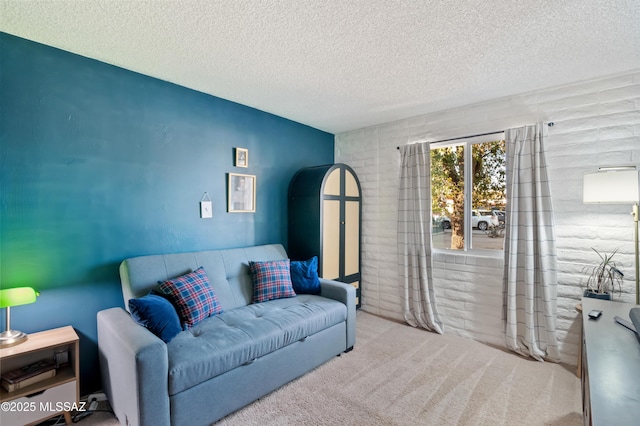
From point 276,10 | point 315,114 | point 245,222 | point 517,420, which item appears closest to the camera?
point 276,10

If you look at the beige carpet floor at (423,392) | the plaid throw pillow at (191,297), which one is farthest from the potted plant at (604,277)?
the plaid throw pillow at (191,297)

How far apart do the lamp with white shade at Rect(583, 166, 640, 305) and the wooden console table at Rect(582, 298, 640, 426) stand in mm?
796

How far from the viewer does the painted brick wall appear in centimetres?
234

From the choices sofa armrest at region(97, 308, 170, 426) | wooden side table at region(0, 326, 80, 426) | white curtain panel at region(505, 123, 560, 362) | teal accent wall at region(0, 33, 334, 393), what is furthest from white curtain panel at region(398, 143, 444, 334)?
wooden side table at region(0, 326, 80, 426)

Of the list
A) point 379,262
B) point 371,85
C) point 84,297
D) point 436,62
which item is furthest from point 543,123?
point 84,297

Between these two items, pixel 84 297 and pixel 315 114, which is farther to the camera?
pixel 315 114

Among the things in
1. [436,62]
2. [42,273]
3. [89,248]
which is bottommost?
[42,273]

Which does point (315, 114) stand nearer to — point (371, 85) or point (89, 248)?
point (371, 85)

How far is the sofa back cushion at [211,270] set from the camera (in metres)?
2.17

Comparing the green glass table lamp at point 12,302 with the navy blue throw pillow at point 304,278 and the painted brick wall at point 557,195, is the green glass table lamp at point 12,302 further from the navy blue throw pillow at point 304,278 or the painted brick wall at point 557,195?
the painted brick wall at point 557,195

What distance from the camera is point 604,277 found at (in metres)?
2.36

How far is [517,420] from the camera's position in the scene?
187cm

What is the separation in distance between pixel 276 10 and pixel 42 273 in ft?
7.37

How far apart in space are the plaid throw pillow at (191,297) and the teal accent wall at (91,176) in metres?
0.45
